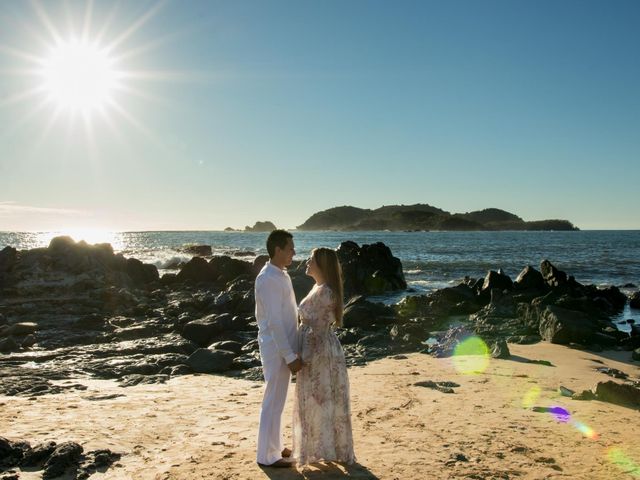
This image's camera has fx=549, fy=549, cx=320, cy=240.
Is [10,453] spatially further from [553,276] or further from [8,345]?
[553,276]

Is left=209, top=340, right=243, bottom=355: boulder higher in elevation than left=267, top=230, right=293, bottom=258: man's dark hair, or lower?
lower

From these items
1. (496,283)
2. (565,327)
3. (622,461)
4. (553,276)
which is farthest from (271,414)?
(553,276)

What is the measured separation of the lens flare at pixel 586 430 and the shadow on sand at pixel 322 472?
3051 mm

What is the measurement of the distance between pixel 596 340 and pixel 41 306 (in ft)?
60.3

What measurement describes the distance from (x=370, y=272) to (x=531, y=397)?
24.3 m

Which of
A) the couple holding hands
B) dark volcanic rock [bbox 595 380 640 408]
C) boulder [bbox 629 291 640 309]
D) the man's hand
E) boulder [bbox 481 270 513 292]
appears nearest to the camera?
the man's hand

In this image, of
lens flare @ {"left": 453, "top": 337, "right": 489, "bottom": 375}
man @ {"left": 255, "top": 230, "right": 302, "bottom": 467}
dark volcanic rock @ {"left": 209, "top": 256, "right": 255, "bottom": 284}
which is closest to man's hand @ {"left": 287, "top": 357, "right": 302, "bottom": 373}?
man @ {"left": 255, "top": 230, "right": 302, "bottom": 467}

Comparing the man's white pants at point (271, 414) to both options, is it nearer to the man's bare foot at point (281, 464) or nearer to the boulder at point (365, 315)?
the man's bare foot at point (281, 464)

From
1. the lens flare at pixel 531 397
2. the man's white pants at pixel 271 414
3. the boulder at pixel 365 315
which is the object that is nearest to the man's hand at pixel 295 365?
the man's white pants at pixel 271 414

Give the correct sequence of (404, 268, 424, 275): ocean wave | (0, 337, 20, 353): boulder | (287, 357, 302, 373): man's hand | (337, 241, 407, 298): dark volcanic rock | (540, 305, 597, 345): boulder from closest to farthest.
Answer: (287, 357, 302, 373): man's hand
(0, 337, 20, 353): boulder
(540, 305, 597, 345): boulder
(337, 241, 407, 298): dark volcanic rock
(404, 268, 424, 275): ocean wave

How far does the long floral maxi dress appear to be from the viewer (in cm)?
580

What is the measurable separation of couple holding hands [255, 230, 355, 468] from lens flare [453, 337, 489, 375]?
18.0 ft

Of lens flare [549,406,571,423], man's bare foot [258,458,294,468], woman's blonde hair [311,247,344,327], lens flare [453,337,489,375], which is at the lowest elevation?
lens flare [453,337,489,375]

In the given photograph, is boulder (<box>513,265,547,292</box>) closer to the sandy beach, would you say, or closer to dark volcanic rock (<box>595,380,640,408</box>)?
the sandy beach
